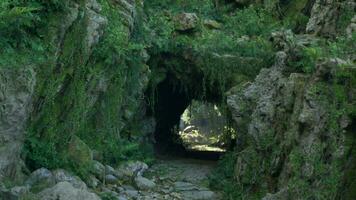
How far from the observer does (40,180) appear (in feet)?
28.3

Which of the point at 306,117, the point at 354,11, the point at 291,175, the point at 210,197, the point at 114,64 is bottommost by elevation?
the point at 210,197

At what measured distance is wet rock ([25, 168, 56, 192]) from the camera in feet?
27.6

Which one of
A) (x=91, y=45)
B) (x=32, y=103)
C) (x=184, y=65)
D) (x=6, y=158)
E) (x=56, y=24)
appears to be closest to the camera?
(x=6, y=158)

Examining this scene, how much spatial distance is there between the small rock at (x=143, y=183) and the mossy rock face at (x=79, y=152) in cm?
119

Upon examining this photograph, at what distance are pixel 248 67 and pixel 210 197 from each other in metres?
3.61

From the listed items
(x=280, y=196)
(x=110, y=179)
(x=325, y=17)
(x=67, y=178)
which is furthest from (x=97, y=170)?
(x=325, y=17)

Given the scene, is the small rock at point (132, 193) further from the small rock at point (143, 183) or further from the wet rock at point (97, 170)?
the wet rock at point (97, 170)

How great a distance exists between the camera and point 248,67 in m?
13.0

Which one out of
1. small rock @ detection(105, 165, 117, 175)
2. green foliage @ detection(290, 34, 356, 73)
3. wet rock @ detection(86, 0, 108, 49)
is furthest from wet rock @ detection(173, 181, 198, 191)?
wet rock @ detection(86, 0, 108, 49)

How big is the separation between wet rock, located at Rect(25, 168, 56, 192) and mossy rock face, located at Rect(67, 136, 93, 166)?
0.85 m

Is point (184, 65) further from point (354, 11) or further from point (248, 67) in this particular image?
point (354, 11)

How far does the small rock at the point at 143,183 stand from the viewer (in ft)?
35.1

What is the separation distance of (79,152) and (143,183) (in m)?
1.56

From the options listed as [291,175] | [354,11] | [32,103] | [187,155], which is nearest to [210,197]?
[291,175]
